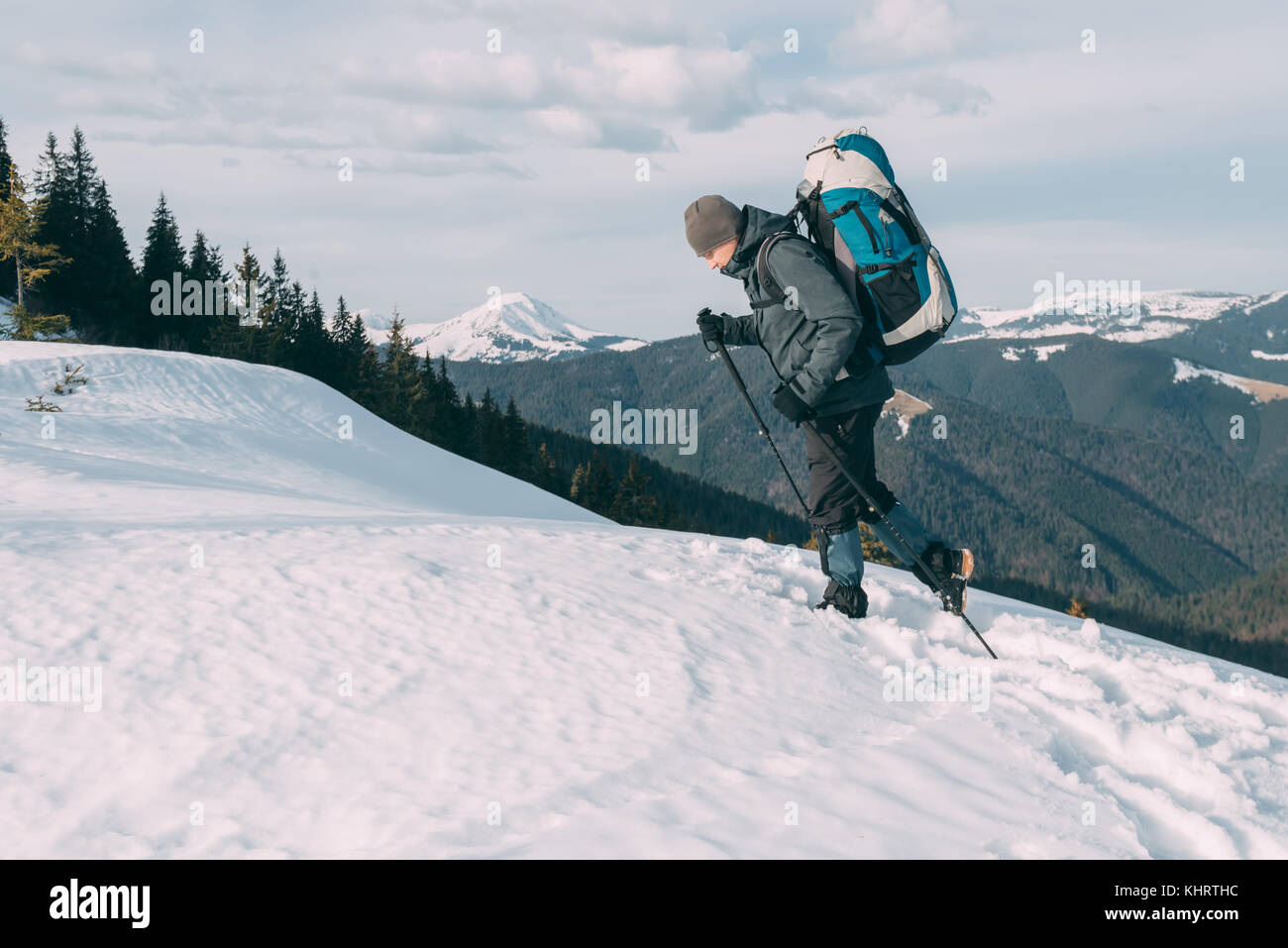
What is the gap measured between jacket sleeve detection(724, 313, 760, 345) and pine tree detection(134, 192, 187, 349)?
52.5 metres

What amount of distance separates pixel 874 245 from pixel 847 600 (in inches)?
95.4

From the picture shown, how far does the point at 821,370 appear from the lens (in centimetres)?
541

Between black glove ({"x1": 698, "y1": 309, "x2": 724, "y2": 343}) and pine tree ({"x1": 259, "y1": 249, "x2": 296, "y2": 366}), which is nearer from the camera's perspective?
black glove ({"x1": 698, "y1": 309, "x2": 724, "y2": 343})

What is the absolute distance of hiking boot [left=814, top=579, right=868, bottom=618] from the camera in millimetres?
6129

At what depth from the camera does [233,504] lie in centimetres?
870

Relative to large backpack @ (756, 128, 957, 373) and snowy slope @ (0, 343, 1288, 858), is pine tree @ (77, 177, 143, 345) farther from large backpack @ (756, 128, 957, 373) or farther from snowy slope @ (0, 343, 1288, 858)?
large backpack @ (756, 128, 957, 373)

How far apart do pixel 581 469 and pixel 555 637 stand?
163 feet

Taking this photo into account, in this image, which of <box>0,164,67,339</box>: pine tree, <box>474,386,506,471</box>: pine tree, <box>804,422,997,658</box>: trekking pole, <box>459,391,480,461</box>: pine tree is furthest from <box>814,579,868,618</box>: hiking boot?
<box>474,386,506,471</box>: pine tree

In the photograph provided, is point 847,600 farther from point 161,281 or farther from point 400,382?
point 161,281

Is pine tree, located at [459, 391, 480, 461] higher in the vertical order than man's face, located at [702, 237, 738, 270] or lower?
lower

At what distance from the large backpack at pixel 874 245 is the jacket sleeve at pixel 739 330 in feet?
1.91

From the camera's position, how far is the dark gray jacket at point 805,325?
17.4 ft
